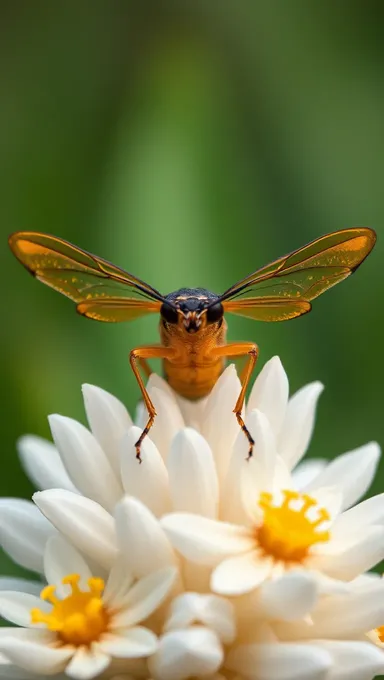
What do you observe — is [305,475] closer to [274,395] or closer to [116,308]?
[274,395]

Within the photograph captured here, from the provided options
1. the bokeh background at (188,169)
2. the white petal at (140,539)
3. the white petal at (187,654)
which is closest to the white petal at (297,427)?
the white petal at (140,539)

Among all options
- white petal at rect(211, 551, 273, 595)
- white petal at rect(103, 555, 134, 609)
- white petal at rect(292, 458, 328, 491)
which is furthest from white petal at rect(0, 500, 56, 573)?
white petal at rect(292, 458, 328, 491)

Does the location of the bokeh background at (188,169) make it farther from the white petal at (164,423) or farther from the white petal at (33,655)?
the white petal at (33,655)

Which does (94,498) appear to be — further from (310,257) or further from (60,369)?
(60,369)

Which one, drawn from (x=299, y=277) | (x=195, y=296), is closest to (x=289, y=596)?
(x=195, y=296)

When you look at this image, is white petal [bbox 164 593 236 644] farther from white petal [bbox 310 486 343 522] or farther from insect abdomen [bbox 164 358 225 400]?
insect abdomen [bbox 164 358 225 400]

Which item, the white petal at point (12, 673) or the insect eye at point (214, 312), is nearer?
the white petal at point (12, 673)

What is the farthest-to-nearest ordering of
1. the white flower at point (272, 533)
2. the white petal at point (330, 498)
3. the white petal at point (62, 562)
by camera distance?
the white petal at point (330, 498) < the white petal at point (62, 562) < the white flower at point (272, 533)
